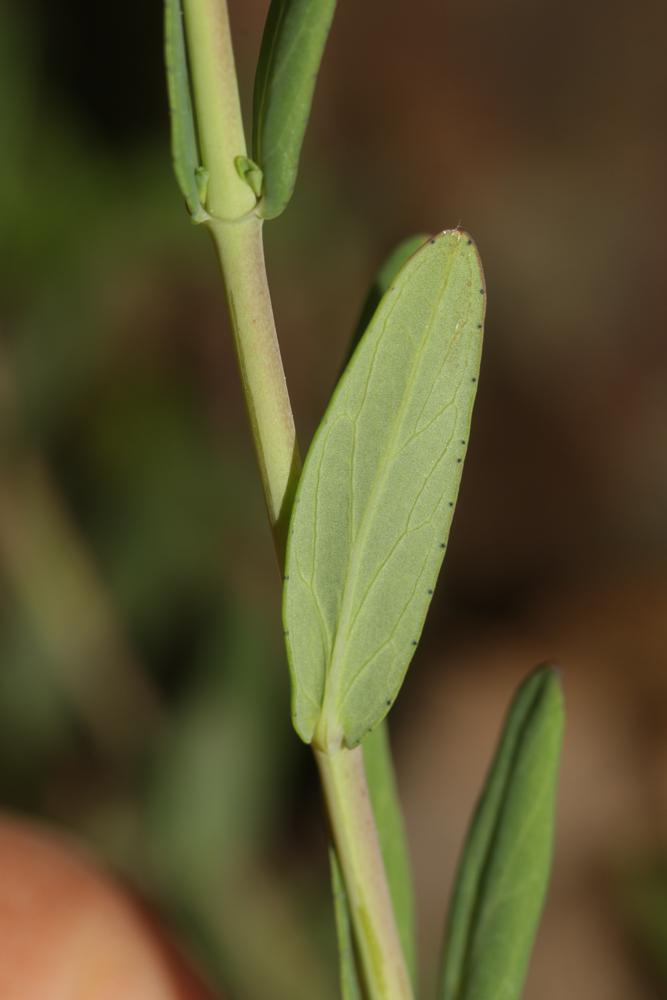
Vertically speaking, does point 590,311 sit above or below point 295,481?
above

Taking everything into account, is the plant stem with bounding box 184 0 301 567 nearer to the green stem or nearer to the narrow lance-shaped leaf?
the green stem

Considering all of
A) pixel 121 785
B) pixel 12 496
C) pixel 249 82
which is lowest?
pixel 121 785

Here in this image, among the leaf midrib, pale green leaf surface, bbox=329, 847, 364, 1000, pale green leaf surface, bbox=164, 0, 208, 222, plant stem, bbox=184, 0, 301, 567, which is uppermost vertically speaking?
pale green leaf surface, bbox=164, 0, 208, 222

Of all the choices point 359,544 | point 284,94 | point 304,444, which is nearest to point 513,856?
point 359,544

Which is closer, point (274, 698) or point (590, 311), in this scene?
point (274, 698)

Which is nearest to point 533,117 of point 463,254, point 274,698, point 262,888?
point 274,698

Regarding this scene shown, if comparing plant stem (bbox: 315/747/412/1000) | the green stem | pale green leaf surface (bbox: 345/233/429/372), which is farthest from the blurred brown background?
plant stem (bbox: 315/747/412/1000)

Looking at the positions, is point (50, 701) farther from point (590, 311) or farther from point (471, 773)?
point (590, 311)
